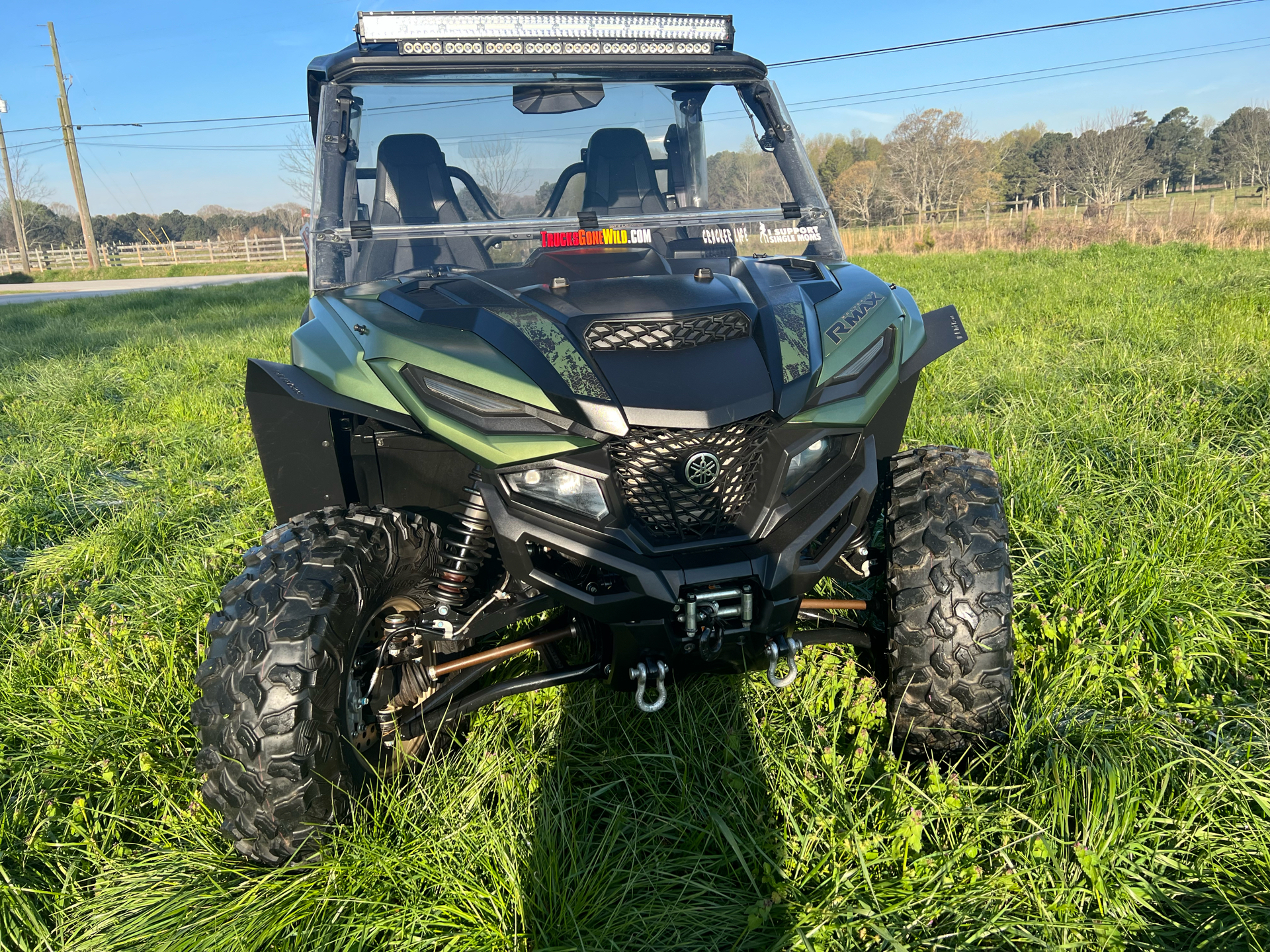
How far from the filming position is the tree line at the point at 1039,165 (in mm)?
33406

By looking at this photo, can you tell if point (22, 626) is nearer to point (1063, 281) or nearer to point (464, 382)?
point (464, 382)

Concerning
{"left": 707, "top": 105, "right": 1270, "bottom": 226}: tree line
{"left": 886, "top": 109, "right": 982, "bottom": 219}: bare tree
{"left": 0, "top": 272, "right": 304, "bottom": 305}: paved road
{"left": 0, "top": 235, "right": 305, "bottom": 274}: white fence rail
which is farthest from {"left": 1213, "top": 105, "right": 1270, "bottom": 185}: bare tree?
{"left": 0, "top": 235, "right": 305, "bottom": 274}: white fence rail

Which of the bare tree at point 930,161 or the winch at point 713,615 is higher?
the bare tree at point 930,161

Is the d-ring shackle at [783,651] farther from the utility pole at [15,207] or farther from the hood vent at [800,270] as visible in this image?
the utility pole at [15,207]

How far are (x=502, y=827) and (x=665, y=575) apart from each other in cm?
73

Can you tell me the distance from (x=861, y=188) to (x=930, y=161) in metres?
6.61

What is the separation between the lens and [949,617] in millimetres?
2135

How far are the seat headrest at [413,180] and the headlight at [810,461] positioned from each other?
1620 millimetres

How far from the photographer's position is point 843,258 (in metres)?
3.10

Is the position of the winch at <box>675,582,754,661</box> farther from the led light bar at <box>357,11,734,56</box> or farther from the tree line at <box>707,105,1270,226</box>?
the tree line at <box>707,105,1270,226</box>

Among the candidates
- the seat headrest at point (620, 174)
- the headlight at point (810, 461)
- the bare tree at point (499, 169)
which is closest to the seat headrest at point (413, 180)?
the bare tree at point (499, 169)

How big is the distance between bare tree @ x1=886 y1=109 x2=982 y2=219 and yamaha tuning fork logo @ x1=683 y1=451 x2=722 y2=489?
40.4 m

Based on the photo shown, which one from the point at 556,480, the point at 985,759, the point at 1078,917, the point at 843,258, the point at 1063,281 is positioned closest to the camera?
the point at 1078,917

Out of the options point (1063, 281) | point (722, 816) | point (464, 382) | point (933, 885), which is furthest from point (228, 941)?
point (1063, 281)
